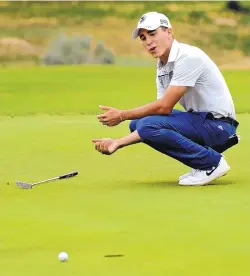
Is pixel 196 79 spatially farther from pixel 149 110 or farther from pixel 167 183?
pixel 167 183

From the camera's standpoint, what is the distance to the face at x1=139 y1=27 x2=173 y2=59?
9.24 meters

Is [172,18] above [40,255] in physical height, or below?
below

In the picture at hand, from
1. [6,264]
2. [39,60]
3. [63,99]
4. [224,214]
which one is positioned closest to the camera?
[6,264]

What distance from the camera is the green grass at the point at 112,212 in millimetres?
6137

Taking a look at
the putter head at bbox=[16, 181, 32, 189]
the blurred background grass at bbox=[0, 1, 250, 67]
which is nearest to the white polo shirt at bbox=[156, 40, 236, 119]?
the putter head at bbox=[16, 181, 32, 189]

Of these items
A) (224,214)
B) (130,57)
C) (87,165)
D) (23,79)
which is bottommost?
(130,57)

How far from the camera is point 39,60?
43.2 metres

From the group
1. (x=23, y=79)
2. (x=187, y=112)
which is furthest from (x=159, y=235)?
(x=23, y=79)

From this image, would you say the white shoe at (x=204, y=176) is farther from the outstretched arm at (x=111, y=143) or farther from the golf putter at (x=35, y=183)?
the golf putter at (x=35, y=183)

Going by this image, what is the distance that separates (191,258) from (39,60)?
3740 cm

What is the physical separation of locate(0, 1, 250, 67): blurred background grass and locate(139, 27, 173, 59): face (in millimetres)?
34968

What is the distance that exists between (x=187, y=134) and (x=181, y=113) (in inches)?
7.3

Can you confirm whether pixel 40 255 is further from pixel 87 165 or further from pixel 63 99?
pixel 63 99

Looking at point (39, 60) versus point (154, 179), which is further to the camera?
point (39, 60)
